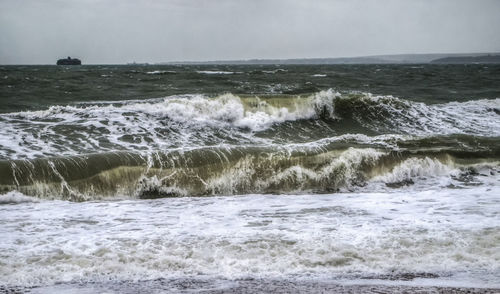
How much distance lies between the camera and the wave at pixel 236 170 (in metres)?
7.84

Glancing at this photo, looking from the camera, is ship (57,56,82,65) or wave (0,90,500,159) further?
ship (57,56,82,65)

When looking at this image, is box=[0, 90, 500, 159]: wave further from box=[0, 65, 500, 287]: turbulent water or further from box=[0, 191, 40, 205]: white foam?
box=[0, 191, 40, 205]: white foam

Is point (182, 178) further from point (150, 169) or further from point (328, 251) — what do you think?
point (328, 251)

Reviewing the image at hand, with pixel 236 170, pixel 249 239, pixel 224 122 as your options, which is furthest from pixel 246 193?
pixel 224 122

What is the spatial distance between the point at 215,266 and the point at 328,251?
3.75ft

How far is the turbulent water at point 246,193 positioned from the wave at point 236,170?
0.09ft

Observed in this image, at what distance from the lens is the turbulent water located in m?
4.50

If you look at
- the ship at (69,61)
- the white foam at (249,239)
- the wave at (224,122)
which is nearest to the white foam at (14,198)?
the white foam at (249,239)

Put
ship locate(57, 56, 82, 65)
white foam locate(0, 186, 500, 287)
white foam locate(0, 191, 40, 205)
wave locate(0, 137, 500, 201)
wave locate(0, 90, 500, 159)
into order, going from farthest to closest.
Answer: ship locate(57, 56, 82, 65)
wave locate(0, 90, 500, 159)
wave locate(0, 137, 500, 201)
white foam locate(0, 191, 40, 205)
white foam locate(0, 186, 500, 287)

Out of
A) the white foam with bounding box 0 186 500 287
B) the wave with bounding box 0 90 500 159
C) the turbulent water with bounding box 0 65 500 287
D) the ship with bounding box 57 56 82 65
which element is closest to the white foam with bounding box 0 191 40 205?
the turbulent water with bounding box 0 65 500 287

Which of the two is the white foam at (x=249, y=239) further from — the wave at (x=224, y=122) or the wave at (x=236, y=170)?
the wave at (x=224, y=122)

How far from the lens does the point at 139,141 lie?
1086 cm

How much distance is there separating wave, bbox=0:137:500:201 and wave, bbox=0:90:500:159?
1106 millimetres

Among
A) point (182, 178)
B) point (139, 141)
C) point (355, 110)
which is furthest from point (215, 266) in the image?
point (355, 110)
